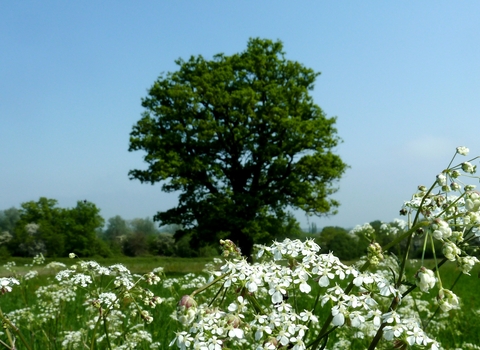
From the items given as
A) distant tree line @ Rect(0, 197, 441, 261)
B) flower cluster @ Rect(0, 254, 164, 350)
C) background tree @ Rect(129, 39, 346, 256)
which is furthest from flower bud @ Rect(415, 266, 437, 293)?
distant tree line @ Rect(0, 197, 441, 261)

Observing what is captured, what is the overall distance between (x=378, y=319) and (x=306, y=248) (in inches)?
20.1

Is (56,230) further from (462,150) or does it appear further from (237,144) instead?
(462,150)

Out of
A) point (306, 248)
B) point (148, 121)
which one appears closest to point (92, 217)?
point (148, 121)

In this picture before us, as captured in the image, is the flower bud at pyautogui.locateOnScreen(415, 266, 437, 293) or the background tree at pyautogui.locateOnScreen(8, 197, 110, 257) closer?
the flower bud at pyautogui.locateOnScreen(415, 266, 437, 293)

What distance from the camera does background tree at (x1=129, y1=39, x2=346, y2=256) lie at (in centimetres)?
2967

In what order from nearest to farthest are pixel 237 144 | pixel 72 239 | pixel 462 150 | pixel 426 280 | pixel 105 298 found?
pixel 426 280
pixel 462 150
pixel 105 298
pixel 237 144
pixel 72 239

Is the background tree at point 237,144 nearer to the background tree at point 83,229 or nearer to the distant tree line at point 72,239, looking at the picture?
the distant tree line at point 72,239

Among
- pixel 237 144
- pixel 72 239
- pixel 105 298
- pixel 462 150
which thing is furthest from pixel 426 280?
pixel 72 239

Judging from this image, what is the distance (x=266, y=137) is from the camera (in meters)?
31.3

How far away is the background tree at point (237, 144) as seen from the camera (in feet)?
97.3

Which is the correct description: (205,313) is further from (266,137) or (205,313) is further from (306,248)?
(266,137)

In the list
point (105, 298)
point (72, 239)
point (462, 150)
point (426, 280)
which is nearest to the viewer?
point (426, 280)

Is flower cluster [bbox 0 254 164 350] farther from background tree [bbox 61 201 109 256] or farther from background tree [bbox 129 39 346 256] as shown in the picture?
background tree [bbox 61 201 109 256]

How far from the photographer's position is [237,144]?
31.7m
